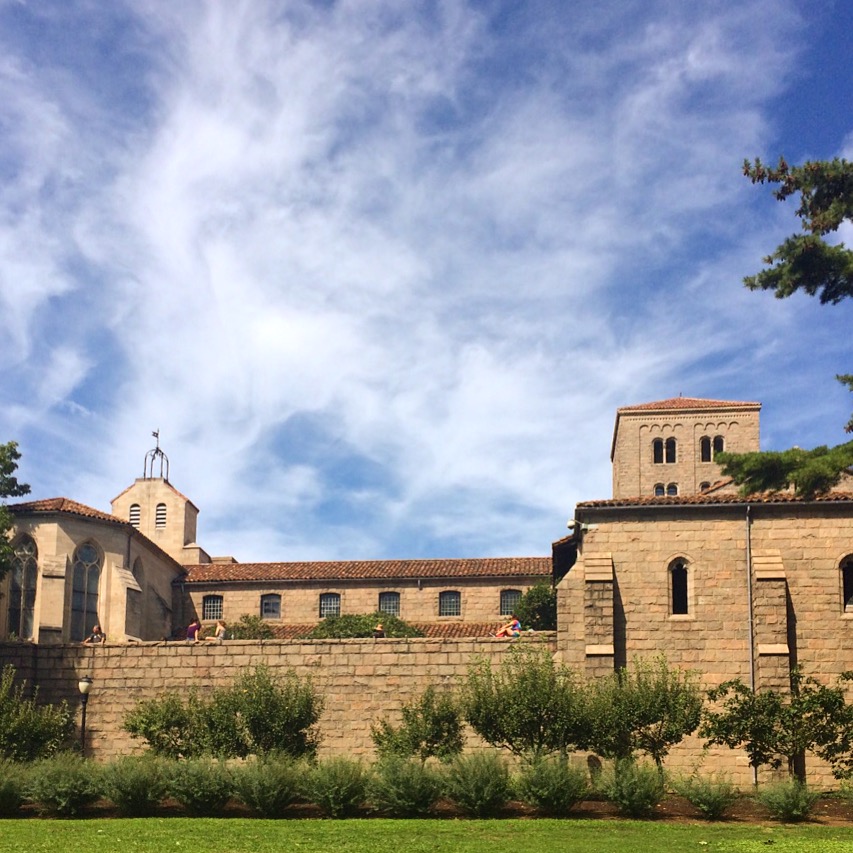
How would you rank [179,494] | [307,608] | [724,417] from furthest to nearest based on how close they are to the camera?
1. [724,417]
2. [179,494]
3. [307,608]

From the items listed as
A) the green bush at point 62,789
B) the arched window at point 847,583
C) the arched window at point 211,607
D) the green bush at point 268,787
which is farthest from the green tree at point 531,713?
the arched window at point 211,607

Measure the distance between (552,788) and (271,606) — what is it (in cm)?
A: 3007

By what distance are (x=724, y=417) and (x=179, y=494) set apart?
34.5 meters

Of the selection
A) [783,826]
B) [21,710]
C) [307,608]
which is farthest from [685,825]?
[307,608]

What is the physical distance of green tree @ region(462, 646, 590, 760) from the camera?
26641mm

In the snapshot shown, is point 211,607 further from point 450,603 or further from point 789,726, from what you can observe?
point 789,726

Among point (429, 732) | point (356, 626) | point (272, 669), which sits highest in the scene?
point (356, 626)

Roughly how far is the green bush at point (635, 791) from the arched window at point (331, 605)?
93.1 feet

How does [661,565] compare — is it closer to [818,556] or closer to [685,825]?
[818,556]

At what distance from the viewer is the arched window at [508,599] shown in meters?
50.4

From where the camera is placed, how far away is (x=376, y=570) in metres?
51.5

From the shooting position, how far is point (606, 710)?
2658cm

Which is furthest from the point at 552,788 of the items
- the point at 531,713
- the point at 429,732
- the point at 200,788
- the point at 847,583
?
the point at 847,583

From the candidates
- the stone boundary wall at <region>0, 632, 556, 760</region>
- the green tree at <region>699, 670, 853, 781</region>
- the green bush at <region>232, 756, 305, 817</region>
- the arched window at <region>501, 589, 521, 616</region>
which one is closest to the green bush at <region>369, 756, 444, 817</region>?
the green bush at <region>232, 756, 305, 817</region>
